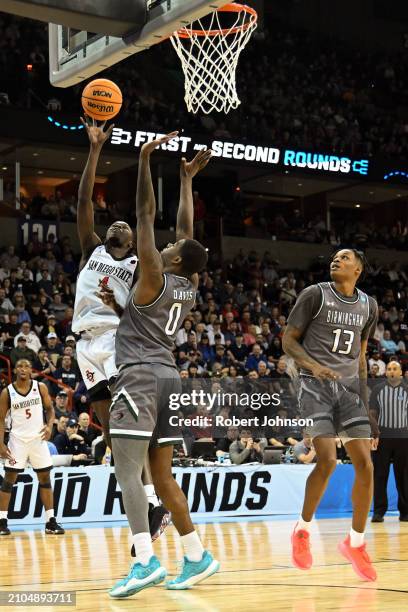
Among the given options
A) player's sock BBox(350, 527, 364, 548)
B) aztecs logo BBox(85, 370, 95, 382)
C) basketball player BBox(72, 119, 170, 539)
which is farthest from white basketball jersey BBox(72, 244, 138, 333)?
player's sock BBox(350, 527, 364, 548)

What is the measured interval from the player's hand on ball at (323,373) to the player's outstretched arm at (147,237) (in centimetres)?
135

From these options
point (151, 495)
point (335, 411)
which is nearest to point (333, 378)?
point (335, 411)

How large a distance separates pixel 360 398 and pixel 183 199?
6.00ft

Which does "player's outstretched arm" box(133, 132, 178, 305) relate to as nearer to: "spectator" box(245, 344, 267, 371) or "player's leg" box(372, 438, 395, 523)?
"player's leg" box(372, 438, 395, 523)

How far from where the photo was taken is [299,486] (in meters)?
14.7

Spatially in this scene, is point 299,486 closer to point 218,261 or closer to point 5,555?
point 5,555

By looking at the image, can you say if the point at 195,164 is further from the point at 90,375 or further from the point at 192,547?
the point at 192,547

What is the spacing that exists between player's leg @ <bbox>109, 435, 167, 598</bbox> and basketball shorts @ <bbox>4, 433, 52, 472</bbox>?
20.7 feet

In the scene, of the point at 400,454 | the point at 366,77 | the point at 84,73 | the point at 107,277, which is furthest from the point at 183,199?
the point at 366,77

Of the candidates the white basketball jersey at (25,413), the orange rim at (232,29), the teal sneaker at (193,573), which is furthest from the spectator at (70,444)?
the teal sneaker at (193,573)

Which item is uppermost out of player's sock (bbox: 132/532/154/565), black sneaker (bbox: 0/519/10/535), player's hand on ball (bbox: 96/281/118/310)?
player's hand on ball (bbox: 96/281/118/310)

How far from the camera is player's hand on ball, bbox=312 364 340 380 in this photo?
6.62m

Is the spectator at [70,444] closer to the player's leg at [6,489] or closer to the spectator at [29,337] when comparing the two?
the player's leg at [6,489]

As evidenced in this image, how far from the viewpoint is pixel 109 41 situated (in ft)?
23.0
